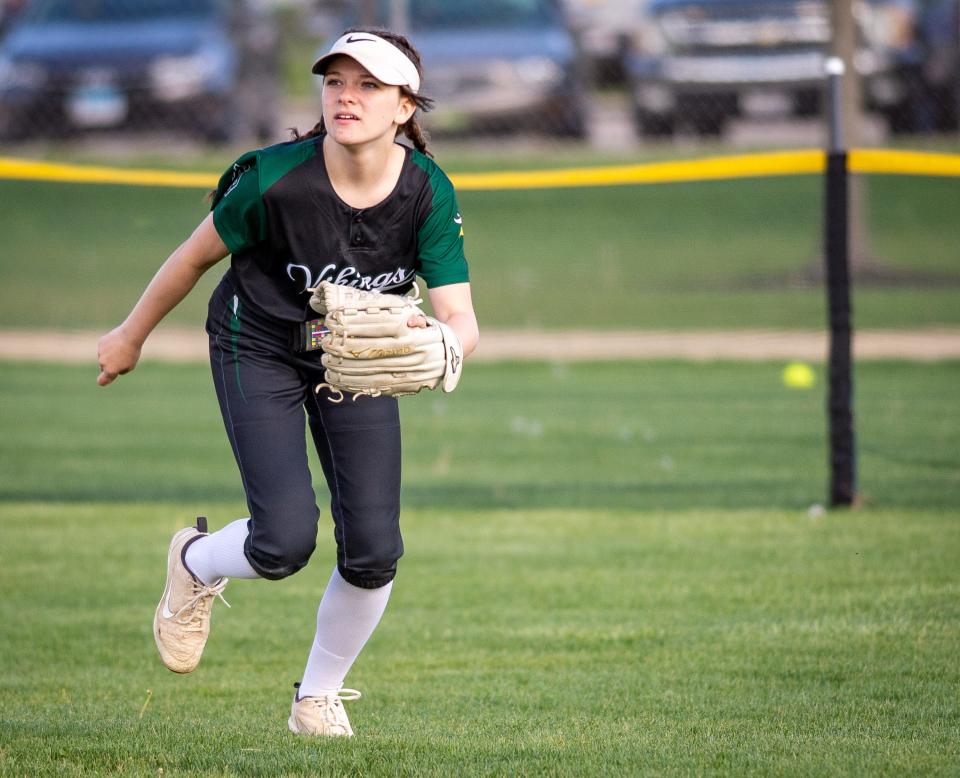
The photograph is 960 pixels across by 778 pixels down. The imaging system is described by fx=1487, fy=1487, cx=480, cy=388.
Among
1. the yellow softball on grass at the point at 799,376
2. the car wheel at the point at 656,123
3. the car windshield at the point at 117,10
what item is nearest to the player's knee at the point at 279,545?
the yellow softball on grass at the point at 799,376

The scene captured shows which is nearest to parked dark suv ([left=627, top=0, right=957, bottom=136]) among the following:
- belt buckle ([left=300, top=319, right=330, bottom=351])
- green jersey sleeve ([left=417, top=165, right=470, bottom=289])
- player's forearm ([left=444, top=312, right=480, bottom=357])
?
green jersey sleeve ([left=417, top=165, right=470, bottom=289])

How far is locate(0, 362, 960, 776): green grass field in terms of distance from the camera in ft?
13.2

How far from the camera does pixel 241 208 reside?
400 centimetres

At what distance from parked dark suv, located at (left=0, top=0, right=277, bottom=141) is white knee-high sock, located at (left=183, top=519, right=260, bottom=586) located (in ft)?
43.6

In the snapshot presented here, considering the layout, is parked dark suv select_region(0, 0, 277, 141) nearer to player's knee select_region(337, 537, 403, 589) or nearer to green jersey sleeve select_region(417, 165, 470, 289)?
green jersey sleeve select_region(417, 165, 470, 289)

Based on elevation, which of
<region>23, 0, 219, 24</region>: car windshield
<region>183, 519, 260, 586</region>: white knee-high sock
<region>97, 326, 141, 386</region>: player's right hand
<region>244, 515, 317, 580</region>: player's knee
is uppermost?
<region>23, 0, 219, 24</region>: car windshield

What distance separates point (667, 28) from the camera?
17422 millimetres

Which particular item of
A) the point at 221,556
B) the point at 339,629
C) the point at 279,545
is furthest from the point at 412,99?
the point at 339,629

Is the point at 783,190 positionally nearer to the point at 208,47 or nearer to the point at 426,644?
the point at 208,47

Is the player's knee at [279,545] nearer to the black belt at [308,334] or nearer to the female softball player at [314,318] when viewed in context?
the female softball player at [314,318]

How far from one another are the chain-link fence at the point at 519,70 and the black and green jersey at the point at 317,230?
12.1 meters

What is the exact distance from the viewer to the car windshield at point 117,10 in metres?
17.6

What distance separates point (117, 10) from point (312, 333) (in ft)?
48.2

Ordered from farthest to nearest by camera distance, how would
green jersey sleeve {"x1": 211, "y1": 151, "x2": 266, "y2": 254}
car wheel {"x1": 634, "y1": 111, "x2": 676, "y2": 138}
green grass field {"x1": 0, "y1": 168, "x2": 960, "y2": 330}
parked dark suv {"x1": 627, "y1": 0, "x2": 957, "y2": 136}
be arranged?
car wheel {"x1": 634, "y1": 111, "x2": 676, "y2": 138}
parked dark suv {"x1": 627, "y1": 0, "x2": 957, "y2": 136}
green grass field {"x1": 0, "y1": 168, "x2": 960, "y2": 330}
green jersey sleeve {"x1": 211, "y1": 151, "x2": 266, "y2": 254}
